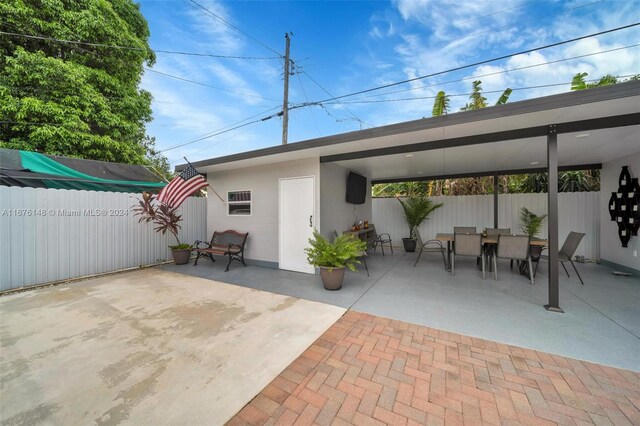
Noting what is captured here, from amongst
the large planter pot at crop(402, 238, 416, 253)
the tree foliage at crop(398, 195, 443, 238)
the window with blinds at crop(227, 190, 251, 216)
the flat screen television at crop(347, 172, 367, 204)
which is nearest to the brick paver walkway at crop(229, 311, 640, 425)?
the flat screen television at crop(347, 172, 367, 204)

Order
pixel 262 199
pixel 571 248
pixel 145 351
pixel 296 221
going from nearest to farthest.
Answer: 1. pixel 145 351
2. pixel 571 248
3. pixel 296 221
4. pixel 262 199

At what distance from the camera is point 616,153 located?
4.81 meters

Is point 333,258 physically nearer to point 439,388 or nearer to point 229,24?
point 439,388

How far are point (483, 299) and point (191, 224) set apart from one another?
7262mm

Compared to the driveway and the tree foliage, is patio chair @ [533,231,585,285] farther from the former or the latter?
the driveway

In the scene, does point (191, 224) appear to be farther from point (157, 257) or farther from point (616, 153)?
point (616, 153)

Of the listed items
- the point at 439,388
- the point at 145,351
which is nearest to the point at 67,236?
the point at 145,351

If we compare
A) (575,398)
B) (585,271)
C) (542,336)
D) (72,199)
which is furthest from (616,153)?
(72,199)

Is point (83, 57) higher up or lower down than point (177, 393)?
higher up

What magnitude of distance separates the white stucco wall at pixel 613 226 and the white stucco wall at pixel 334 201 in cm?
573

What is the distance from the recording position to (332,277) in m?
3.96

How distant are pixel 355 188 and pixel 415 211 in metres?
2.61

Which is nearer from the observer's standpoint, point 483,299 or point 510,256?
point 483,299

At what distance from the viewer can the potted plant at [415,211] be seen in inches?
302
